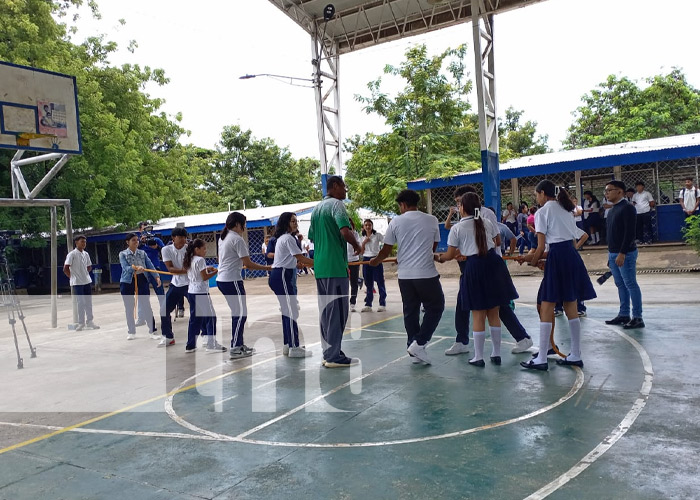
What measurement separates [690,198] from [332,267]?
40.3ft

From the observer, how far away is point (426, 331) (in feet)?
18.6

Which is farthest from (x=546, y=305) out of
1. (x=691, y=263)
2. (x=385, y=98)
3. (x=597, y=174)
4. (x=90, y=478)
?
(x=385, y=98)

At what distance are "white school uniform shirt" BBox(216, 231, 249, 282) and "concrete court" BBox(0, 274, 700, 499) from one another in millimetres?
1039

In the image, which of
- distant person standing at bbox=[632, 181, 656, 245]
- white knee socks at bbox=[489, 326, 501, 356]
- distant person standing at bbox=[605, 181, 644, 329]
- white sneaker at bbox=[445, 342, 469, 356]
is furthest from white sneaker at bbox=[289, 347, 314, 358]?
distant person standing at bbox=[632, 181, 656, 245]

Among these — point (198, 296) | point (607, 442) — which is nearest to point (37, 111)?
point (198, 296)

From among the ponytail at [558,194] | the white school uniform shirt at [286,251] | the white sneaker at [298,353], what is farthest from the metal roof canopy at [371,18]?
the white sneaker at [298,353]

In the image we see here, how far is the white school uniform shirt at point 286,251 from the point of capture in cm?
680

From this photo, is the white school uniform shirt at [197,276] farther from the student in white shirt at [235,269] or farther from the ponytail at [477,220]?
the ponytail at [477,220]

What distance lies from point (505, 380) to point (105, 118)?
1967 centimetres

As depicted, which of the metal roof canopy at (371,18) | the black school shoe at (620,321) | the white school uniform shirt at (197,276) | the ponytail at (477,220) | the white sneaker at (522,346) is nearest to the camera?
the ponytail at (477,220)

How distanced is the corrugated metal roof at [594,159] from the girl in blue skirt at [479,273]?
11784 millimetres

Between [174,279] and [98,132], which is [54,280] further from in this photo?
[98,132]

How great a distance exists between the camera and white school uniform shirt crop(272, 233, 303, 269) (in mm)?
6801

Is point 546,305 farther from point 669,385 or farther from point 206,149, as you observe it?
→ point 206,149
